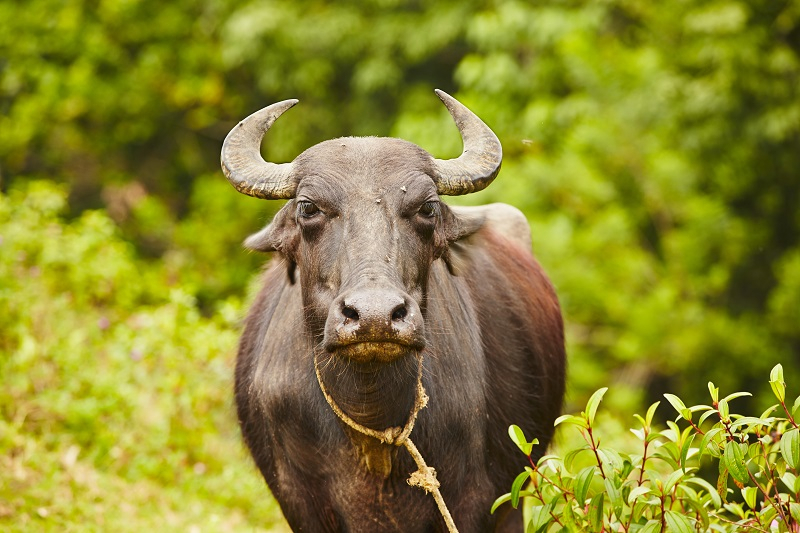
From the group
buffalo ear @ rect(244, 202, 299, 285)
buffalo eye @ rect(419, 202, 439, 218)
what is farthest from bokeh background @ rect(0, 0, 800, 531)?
buffalo eye @ rect(419, 202, 439, 218)

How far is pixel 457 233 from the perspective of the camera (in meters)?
4.17

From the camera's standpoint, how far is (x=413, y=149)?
3979 mm

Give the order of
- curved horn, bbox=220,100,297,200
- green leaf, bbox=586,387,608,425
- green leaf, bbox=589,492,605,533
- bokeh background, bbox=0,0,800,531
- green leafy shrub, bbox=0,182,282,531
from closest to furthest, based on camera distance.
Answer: green leaf, bbox=586,387,608,425 < green leaf, bbox=589,492,605,533 < curved horn, bbox=220,100,297,200 < green leafy shrub, bbox=0,182,282,531 < bokeh background, bbox=0,0,800,531

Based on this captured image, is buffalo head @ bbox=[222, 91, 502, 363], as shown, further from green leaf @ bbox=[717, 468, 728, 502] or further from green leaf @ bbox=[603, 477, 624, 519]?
green leaf @ bbox=[717, 468, 728, 502]

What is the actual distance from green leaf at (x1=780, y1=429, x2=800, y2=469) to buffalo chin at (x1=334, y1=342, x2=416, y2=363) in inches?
52.2

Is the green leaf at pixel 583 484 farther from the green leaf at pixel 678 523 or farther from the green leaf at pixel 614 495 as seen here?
the green leaf at pixel 678 523

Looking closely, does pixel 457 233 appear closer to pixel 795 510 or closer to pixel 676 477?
pixel 676 477

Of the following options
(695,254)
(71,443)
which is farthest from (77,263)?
(695,254)

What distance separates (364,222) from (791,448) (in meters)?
1.69

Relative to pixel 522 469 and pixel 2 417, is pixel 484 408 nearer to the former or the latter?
pixel 522 469

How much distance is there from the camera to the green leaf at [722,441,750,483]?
3486 millimetres

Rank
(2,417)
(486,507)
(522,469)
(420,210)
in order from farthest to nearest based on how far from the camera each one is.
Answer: (2,417), (522,469), (486,507), (420,210)

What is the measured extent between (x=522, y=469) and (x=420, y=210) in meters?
1.51

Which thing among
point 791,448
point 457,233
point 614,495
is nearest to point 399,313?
point 457,233
